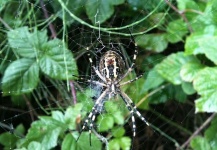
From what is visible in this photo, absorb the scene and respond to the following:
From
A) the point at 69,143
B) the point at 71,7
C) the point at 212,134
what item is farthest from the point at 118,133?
the point at 71,7

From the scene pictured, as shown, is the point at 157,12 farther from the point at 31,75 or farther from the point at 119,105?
the point at 31,75

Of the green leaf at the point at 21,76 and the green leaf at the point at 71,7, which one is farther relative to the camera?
the green leaf at the point at 71,7

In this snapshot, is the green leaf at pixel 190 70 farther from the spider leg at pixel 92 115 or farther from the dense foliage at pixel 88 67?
the spider leg at pixel 92 115

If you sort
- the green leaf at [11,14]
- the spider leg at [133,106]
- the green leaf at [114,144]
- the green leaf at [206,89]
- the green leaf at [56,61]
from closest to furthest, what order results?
1. the green leaf at [206,89]
2. the green leaf at [56,61]
3. the green leaf at [114,144]
4. the green leaf at [11,14]
5. the spider leg at [133,106]

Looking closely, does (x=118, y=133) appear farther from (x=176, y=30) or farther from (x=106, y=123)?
(x=176, y=30)

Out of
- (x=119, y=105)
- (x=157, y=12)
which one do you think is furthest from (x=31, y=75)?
(x=157, y=12)

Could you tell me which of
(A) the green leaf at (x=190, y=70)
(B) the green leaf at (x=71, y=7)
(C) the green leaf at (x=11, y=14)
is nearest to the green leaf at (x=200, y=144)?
(A) the green leaf at (x=190, y=70)
